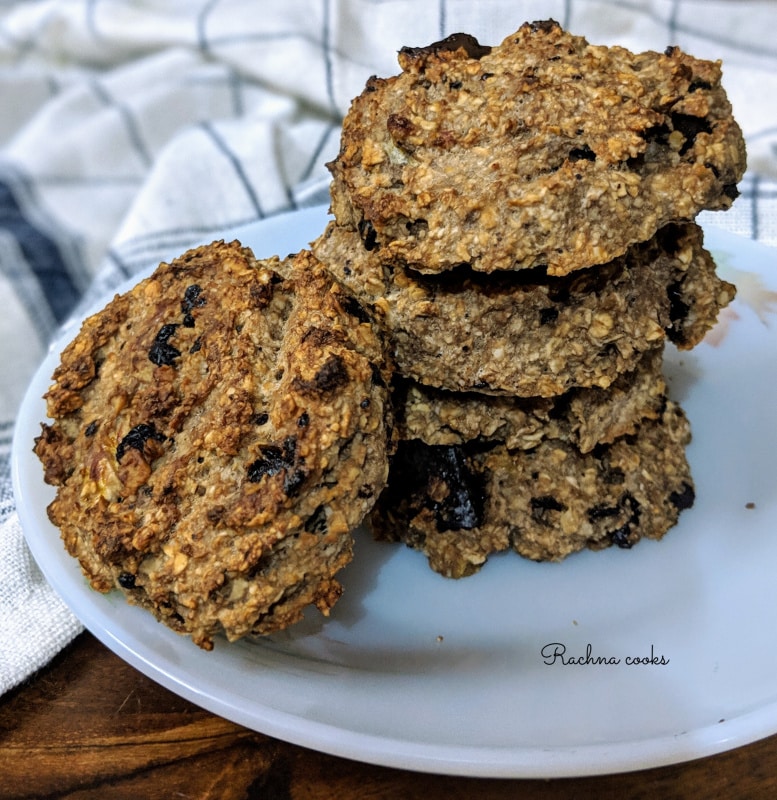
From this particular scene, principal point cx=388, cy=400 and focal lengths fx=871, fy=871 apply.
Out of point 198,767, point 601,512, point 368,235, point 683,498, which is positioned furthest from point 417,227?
point 198,767

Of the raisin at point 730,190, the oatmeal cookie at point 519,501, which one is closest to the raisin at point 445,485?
the oatmeal cookie at point 519,501

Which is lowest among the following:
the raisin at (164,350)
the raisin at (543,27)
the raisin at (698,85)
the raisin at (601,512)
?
the raisin at (601,512)

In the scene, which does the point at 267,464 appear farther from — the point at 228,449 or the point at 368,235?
the point at 368,235

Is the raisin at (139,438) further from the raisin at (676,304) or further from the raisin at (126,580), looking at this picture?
the raisin at (676,304)

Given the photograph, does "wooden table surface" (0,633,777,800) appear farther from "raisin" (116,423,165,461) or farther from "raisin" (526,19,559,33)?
"raisin" (526,19,559,33)

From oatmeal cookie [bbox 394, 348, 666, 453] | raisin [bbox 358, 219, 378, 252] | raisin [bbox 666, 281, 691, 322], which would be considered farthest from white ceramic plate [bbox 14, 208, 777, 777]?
raisin [bbox 358, 219, 378, 252]

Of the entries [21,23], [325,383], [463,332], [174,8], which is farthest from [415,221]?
[21,23]

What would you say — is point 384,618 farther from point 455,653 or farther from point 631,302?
point 631,302
